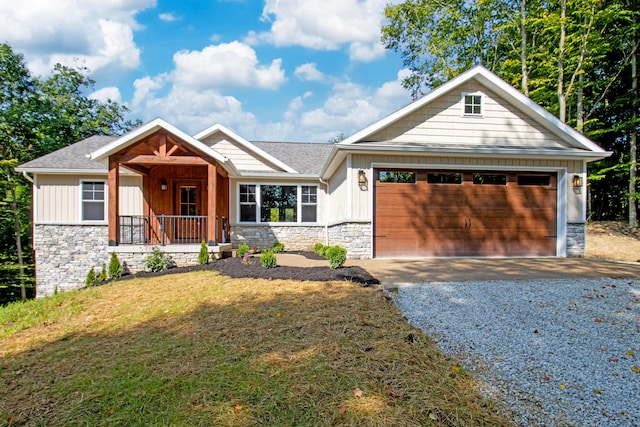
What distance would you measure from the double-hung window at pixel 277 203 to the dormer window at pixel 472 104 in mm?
6014

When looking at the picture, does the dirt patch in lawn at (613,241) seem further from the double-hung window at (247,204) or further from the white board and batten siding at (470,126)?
the double-hung window at (247,204)

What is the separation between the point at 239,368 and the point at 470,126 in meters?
9.34

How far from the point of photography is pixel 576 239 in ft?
31.9

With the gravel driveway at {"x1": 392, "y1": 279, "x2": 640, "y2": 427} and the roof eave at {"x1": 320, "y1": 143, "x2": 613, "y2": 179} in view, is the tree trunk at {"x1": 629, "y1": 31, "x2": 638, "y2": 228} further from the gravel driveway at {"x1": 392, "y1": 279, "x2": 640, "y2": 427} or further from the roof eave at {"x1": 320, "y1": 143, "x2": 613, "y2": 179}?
the gravel driveway at {"x1": 392, "y1": 279, "x2": 640, "y2": 427}

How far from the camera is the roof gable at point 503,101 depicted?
30.8 feet

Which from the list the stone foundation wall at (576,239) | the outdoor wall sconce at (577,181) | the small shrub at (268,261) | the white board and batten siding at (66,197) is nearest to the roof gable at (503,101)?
the outdoor wall sconce at (577,181)

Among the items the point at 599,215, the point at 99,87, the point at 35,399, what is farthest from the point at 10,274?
the point at 599,215

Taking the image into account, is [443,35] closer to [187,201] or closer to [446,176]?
[446,176]

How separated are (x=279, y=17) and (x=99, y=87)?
1897 centimetres

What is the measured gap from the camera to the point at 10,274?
51.0 ft

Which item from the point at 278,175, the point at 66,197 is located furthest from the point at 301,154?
the point at 66,197

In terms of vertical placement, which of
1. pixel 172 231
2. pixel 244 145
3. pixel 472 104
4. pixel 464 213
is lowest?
pixel 172 231

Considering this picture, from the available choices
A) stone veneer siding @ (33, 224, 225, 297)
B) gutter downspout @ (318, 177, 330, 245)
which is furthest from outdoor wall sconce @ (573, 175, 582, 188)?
stone veneer siding @ (33, 224, 225, 297)

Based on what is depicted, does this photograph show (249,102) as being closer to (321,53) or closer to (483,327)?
(321,53)
